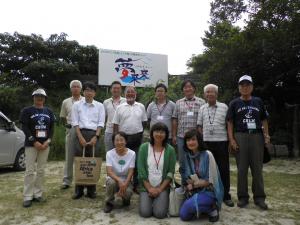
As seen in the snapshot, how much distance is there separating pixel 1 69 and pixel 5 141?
12.1m

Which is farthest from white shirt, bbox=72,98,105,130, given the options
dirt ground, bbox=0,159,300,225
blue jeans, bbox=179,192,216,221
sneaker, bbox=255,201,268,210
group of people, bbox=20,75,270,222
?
sneaker, bbox=255,201,268,210

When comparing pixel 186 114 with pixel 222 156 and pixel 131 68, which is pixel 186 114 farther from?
pixel 131 68

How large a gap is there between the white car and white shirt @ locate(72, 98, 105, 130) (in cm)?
334

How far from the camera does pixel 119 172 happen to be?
18.4 feet

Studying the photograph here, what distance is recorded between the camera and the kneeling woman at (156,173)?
518cm

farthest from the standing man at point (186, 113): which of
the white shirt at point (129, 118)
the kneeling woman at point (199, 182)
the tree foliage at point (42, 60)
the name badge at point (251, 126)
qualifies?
the tree foliage at point (42, 60)

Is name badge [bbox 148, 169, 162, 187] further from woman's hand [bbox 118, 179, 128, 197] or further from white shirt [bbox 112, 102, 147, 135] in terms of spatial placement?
white shirt [bbox 112, 102, 147, 135]

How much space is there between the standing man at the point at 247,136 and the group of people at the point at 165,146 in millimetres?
14

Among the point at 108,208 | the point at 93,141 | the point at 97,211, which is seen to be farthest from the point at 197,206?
the point at 93,141

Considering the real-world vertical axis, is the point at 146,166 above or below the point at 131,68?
below

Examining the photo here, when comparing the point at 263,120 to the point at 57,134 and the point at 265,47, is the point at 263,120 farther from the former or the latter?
the point at 57,134

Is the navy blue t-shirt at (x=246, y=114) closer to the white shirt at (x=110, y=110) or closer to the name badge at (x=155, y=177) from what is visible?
the name badge at (x=155, y=177)

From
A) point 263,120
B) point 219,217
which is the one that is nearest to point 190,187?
point 219,217

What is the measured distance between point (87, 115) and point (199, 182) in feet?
7.02
